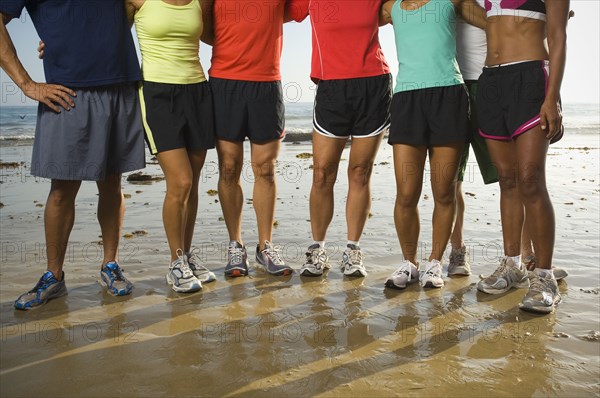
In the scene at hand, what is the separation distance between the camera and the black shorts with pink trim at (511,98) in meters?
3.45

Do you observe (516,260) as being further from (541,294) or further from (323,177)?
(323,177)

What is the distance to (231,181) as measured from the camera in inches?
168

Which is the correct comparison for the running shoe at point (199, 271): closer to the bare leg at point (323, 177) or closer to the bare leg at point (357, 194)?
the bare leg at point (323, 177)

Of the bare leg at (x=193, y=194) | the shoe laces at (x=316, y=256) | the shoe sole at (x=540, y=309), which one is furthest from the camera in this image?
the shoe laces at (x=316, y=256)

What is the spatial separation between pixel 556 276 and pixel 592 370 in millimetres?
1394

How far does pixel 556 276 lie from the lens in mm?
3865

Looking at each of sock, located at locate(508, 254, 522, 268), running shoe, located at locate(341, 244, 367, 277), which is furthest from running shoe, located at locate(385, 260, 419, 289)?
sock, located at locate(508, 254, 522, 268)

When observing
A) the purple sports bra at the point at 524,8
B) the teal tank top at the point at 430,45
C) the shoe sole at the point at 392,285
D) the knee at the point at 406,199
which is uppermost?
the purple sports bra at the point at 524,8

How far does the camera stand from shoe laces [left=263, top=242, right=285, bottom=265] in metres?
4.18

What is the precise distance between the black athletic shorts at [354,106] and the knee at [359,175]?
241 millimetres

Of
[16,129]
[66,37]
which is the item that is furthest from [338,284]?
[16,129]

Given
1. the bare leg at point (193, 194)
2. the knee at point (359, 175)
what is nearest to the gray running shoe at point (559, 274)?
the knee at point (359, 175)

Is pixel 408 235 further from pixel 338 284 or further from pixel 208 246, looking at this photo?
pixel 208 246

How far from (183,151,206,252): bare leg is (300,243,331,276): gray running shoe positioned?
878 millimetres
